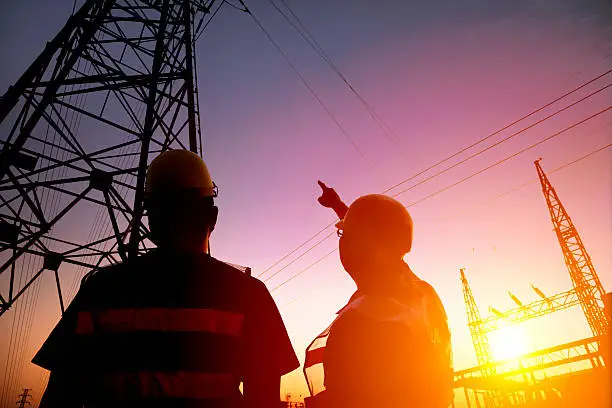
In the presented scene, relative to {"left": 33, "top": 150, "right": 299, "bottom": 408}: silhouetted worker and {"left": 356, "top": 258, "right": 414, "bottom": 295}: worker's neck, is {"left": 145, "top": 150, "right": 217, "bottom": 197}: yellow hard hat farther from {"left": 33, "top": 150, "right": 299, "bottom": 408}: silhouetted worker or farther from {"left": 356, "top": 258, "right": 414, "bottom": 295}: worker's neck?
{"left": 356, "top": 258, "right": 414, "bottom": 295}: worker's neck

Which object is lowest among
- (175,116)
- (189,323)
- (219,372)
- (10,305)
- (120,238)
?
(219,372)

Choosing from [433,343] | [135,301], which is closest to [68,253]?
[135,301]

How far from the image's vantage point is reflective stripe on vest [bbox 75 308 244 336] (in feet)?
3.87

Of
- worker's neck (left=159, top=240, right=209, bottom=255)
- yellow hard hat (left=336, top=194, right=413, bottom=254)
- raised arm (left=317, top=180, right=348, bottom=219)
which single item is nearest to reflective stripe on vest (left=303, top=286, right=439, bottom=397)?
yellow hard hat (left=336, top=194, right=413, bottom=254)

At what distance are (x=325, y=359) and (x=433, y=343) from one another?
1.47ft

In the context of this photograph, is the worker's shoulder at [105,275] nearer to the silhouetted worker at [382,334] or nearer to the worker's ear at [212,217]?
the worker's ear at [212,217]

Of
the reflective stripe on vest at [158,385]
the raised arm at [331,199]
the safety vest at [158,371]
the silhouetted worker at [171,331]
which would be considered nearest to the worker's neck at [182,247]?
the silhouetted worker at [171,331]

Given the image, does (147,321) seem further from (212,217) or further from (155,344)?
(212,217)

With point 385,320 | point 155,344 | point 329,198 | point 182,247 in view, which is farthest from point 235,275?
point 329,198

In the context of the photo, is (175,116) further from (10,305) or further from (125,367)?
(125,367)

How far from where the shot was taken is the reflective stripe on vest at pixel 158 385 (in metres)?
1.12

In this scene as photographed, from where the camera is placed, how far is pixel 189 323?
4.00 feet

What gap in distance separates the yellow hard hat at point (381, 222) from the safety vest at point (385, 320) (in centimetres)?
24

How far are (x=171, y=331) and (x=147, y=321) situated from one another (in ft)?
0.31
